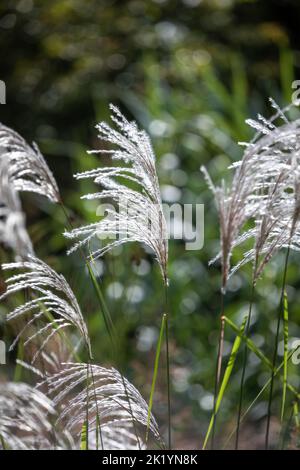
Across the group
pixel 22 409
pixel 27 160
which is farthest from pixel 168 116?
pixel 22 409

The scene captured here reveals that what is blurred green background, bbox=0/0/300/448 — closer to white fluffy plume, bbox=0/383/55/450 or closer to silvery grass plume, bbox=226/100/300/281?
white fluffy plume, bbox=0/383/55/450

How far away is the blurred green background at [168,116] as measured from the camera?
428cm

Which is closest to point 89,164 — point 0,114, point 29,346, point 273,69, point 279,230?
point 0,114

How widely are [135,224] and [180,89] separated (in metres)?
4.59

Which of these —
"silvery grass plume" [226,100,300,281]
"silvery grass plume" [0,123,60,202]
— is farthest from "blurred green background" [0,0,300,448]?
"silvery grass plume" [226,100,300,281]

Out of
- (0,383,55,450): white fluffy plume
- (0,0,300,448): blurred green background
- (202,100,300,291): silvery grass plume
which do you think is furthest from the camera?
(0,0,300,448): blurred green background

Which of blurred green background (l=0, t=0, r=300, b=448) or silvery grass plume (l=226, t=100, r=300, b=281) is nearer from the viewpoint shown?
silvery grass plume (l=226, t=100, r=300, b=281)

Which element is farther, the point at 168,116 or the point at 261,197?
the point at 168,116

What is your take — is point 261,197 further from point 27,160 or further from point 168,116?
point 168,116

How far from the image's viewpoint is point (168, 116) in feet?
17.6

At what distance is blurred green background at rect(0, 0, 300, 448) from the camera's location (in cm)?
428

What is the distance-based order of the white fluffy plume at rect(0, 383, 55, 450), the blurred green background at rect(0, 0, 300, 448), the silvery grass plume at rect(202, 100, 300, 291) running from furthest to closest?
the blurred green background at rect(0, 0, 300, 448) < the white fluffy plume at rect(0, 383, 55, 450) < the silvery grass plume at rect(202, 100, 300, 291)

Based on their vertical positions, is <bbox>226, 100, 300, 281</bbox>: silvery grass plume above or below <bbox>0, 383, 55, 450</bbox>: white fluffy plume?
above

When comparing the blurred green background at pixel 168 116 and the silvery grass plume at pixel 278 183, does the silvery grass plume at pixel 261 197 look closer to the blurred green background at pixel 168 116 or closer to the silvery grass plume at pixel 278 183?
the silvery grass plume at pixel 278 183
